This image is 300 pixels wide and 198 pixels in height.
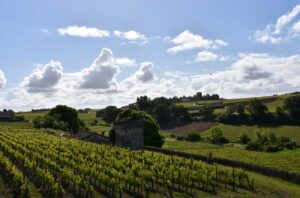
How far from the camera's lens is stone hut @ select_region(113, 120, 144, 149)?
66375mm

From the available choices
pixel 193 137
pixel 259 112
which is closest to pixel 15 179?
pixel 193 137

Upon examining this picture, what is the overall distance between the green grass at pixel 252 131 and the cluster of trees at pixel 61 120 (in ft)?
121

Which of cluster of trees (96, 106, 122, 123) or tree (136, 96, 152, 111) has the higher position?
tree (136, 96, 152, 111)

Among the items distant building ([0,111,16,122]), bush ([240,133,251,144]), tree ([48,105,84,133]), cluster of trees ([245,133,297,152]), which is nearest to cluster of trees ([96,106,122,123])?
tree ([48,105,84,133])

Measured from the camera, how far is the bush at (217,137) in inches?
4331

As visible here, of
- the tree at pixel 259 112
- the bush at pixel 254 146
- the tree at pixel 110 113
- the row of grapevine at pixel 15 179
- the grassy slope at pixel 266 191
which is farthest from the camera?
the tree at pixel 110 113

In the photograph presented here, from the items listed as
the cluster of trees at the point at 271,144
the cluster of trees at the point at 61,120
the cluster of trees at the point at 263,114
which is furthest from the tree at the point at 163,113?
the cluster of trees at the point at 271,144

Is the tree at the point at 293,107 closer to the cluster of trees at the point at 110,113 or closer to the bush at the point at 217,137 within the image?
the bush at the point at 217,137

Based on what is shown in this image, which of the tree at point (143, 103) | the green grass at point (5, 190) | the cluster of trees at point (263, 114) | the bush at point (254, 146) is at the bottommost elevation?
the bush at point (254, 146)

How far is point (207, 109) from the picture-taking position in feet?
485

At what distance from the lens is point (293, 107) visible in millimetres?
119938

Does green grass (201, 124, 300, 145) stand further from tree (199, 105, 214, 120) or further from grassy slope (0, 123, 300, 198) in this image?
grassy slope (0, 123, 300, 198)

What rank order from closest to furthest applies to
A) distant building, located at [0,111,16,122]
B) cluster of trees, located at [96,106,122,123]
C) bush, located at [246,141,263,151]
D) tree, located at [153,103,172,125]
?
bush, located at [246,141,263,151] < tree, located at [153,103,172,125] < cluster of trees, located at [96,106,122,123] < distant building, located at [0,111,16,122]

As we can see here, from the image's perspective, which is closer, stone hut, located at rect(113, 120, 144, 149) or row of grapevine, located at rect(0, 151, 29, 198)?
row of grapevine, located at rect(0, 151, 29, 198)
